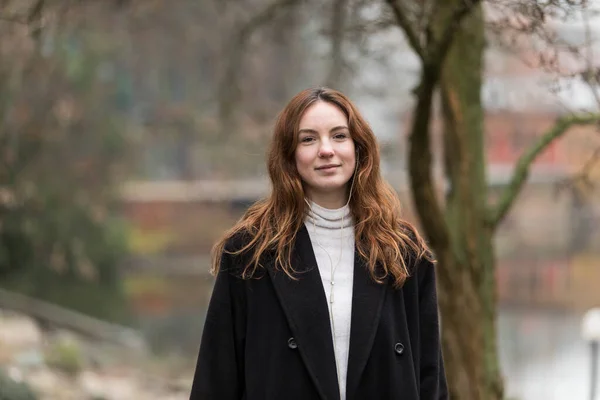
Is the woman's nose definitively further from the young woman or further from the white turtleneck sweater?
the white turtleneck sweater

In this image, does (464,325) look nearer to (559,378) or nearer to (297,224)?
(297,224)

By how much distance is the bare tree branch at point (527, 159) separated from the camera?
5.10 meters

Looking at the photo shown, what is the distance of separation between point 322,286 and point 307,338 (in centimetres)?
15

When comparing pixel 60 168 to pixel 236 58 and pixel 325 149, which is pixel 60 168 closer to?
pixel 236 58

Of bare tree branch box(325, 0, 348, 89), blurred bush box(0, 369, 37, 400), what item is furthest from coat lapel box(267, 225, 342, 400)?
blurred bush box(0, 369, 37, 400)

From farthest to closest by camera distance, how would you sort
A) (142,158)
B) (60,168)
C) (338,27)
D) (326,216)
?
(142,158) → (60,168) → (338,27) → (326,216)

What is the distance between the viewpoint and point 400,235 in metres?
2.85

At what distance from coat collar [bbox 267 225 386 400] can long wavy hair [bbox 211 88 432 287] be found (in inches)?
1.2

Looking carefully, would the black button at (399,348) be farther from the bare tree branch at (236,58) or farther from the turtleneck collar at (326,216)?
the bare tree branch at (236,58)

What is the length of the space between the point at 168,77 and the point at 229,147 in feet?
7.26

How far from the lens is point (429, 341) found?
2.85 m

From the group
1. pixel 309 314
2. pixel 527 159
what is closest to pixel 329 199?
pixel 309 314

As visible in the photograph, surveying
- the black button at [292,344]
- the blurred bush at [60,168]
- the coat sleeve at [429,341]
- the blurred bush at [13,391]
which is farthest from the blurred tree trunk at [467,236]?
the blurred bush at [60,168]

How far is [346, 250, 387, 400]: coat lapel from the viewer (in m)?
2.68
